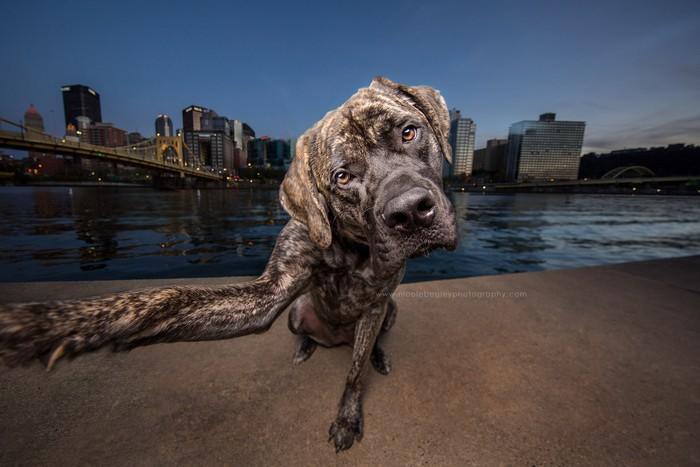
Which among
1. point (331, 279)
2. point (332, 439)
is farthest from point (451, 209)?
point (332, 439)

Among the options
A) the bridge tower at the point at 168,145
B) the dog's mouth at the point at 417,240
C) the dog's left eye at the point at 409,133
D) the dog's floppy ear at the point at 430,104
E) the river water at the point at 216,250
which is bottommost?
the river water at the point at 216,250

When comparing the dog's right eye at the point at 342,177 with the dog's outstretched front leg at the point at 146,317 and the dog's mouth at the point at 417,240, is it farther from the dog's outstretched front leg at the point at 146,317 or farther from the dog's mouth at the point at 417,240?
the dog's outstretched front leg at the point at 146,317

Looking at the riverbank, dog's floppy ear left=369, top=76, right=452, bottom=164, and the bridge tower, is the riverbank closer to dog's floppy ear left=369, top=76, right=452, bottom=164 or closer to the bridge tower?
dog's floppy ear left=369, top=76, right=452, bottom=164

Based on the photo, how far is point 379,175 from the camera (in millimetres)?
1760

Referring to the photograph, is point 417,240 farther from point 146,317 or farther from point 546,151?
point 546,151

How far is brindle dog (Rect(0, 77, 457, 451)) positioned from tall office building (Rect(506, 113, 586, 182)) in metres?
138

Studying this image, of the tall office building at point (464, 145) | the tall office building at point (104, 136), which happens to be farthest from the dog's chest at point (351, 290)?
the tall office building at point (104, 136)

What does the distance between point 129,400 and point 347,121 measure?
7.80ft

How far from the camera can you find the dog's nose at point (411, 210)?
1.50 m

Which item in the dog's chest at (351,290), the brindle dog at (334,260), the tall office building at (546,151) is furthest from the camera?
the tall office building at (546,151)

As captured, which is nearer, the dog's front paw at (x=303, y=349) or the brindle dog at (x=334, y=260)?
the brindle dog at (x=334, y=260)

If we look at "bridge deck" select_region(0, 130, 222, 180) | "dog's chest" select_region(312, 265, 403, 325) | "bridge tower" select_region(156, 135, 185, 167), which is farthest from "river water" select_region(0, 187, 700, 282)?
"bridge tower" select_region(156, 135, 185, 167)

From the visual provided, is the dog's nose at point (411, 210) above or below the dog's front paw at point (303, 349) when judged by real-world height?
above

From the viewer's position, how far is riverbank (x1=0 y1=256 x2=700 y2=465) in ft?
5.38
